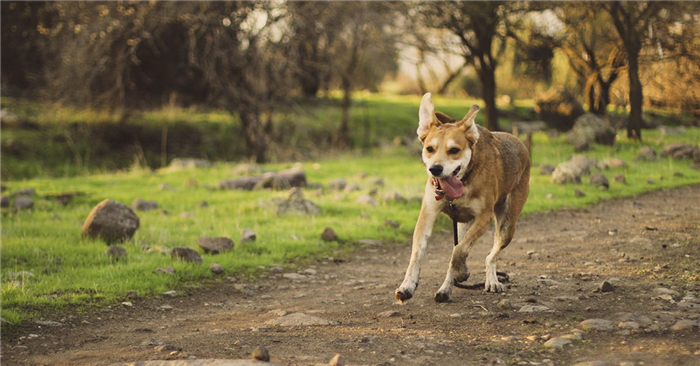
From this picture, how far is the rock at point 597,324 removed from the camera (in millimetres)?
5895

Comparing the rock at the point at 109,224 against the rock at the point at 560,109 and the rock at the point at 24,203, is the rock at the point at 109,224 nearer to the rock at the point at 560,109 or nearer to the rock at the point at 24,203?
the rock at the point at 24,203

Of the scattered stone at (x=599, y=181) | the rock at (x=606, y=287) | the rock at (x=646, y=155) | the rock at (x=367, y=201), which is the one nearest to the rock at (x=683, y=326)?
the rock at (x=606, y=287)

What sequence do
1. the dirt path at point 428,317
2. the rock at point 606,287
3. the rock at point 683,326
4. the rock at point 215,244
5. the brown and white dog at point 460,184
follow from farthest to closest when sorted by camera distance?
the rock at point 215,244, the rock at point 606,287, the brown and white dog at point 460,184, the rock at point 683,326, the dirt path at point 428,317

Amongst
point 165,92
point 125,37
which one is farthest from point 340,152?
point 125,37

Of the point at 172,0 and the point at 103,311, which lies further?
the point at 172,0

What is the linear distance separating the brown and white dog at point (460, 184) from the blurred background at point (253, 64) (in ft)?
45.7

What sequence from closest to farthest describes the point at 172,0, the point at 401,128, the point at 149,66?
the point at 172,0, the point at 149,66, the point at 401,128

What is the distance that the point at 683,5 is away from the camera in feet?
67.2

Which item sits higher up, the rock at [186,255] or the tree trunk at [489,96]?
the tree trunk at [489,96]

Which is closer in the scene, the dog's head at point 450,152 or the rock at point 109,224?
the dog's head at point 450,152

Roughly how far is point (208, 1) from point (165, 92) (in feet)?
23.4

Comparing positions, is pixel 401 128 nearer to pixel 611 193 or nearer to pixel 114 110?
pixel 114 110

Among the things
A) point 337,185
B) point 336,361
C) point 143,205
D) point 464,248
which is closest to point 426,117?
point 464,248

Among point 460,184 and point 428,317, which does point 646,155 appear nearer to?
point 460,184
